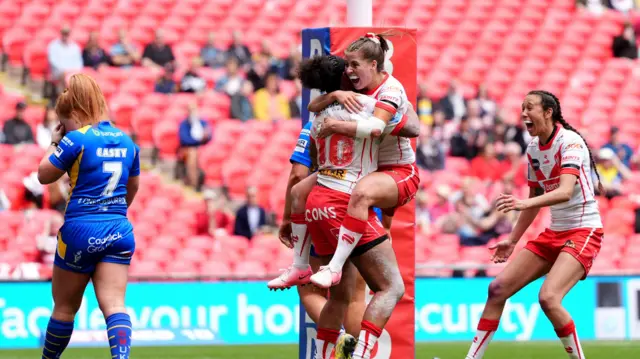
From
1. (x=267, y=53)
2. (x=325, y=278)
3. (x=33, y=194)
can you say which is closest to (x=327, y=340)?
(x=325, y=278)

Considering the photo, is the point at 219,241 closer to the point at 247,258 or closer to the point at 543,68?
the point at 247,258

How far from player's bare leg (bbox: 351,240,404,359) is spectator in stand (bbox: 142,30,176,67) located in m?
12.0

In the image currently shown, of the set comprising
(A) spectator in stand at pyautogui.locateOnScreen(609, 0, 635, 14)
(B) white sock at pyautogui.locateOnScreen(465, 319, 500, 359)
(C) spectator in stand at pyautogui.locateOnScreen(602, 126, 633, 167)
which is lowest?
(B) white sock at pyautogui.locateOnScreen(465, 319, 500, 359)

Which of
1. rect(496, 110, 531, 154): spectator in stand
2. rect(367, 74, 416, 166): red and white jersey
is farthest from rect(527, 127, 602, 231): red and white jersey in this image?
rect(496, 110, 531, 154): spectator in stand

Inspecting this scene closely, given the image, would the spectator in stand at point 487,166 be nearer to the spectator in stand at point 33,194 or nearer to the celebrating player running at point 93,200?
the spectator in stand at point 33,194

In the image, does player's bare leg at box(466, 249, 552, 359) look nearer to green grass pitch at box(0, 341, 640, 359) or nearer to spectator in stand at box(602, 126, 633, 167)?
green grass pitch at box(0, 341, 640, 359)

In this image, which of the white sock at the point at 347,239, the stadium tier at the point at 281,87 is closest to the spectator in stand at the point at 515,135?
the stadium tier at the point at 281,87

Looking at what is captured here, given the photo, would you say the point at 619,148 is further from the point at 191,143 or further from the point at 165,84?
the point at 165,84

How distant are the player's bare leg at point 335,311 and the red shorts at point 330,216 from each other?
0.79 ft

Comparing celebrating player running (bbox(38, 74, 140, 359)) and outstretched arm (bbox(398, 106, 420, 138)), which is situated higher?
outstretched arm (bbox(398, 106, 420, 138))

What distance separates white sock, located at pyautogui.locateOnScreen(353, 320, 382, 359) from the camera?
741cm

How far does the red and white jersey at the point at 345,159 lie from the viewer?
755cm

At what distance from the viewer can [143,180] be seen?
1703 cm

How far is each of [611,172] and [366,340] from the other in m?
11.5
